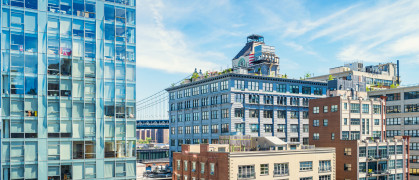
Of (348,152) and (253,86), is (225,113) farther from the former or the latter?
(348,152)

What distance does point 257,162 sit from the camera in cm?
7119

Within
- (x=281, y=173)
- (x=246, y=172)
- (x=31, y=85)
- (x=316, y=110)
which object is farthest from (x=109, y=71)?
(x=316, y=110)

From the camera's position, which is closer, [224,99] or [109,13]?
[109,13]

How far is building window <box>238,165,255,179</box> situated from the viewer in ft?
227

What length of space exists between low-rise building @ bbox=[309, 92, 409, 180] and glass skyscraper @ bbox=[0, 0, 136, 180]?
2002 inches

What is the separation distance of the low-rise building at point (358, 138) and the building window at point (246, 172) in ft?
87.6

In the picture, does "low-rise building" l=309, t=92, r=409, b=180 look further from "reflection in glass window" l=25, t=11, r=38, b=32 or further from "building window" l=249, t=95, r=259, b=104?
"reflection in glass window" l=25, t=11, r=38, b=32

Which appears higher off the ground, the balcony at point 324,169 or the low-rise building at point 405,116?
the low-rise building at point 405,116

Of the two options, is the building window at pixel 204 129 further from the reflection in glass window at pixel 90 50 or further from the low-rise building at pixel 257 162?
the reflection in glass window at pixel 90 50

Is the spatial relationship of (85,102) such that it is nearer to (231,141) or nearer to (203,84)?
(231,141)

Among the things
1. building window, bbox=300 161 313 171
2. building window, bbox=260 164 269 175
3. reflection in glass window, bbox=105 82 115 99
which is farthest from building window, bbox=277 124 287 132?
reflection in glass window, bbox=105 82 115 99

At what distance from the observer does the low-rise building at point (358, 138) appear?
283 feet

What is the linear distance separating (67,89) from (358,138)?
215ft

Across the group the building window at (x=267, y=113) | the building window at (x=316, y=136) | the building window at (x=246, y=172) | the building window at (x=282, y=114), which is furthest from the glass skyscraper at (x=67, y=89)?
the building window at (x=282, y=114)
